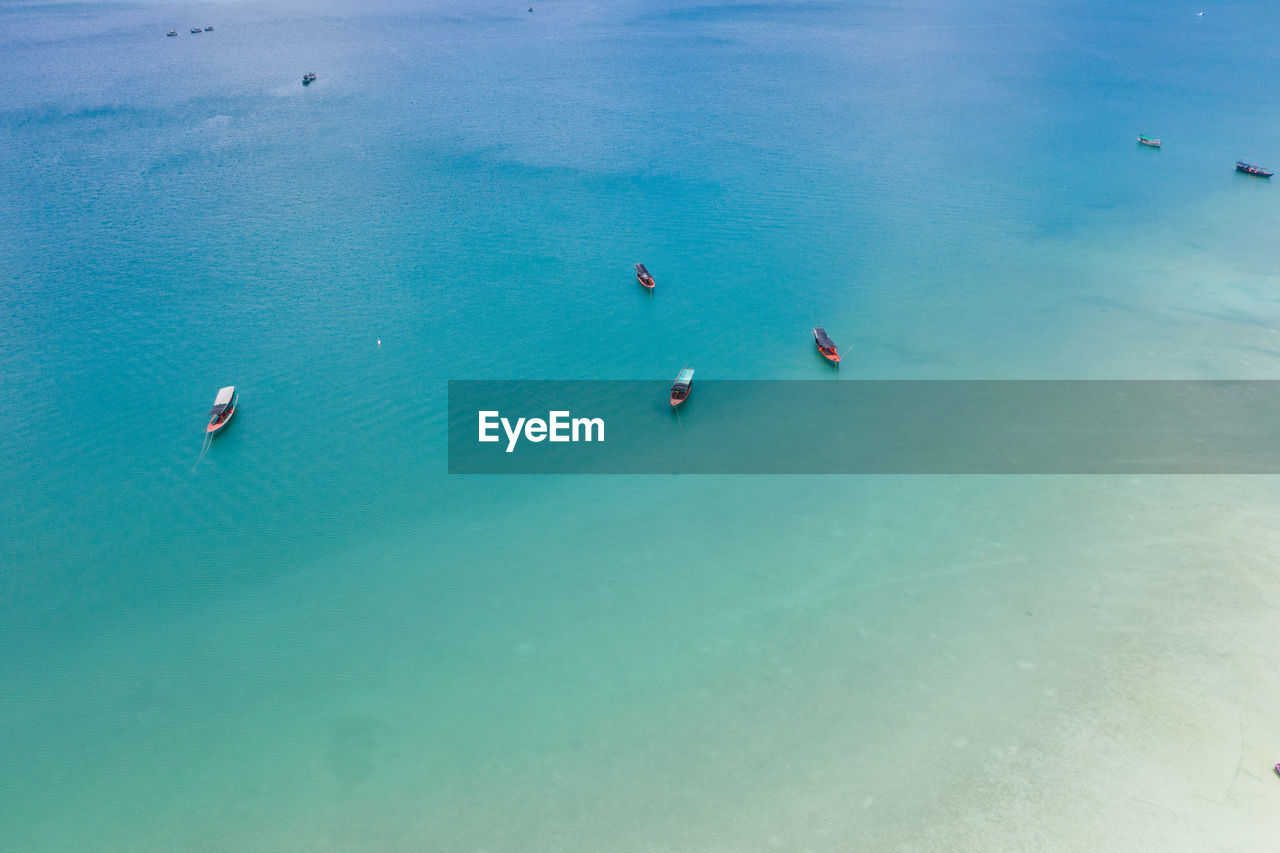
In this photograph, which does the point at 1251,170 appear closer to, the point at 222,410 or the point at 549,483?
the point at 549,483

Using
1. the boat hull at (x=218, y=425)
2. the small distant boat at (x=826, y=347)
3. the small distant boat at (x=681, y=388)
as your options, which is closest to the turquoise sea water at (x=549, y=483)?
the small distant boat at (x=826, y=347)

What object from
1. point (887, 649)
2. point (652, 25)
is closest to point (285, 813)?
point (887, 649)

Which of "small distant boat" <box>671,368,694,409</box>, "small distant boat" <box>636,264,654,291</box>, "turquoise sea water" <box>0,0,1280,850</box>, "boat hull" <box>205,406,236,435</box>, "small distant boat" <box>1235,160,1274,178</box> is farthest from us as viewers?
"small distant boat" <box>1235,160,1274,178</box>

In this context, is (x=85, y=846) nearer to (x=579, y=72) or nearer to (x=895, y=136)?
(x=895, y=136)

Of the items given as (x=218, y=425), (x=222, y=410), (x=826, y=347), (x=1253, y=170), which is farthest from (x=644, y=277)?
(x=1253, y=170)

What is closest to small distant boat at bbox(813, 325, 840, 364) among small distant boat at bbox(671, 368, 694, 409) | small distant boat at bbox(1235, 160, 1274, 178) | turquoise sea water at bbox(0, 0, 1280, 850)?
turquoise sea water at bbox(0, 0, 1280, 850)

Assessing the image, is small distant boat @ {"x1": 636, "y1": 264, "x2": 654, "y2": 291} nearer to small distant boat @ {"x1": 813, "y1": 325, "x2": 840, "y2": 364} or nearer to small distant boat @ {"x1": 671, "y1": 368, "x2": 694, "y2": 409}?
small distant boat @ {"x1": 671, "y1": 368, "x2": 694, "y2": 409}
